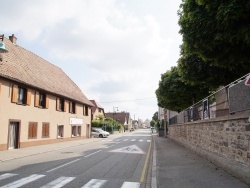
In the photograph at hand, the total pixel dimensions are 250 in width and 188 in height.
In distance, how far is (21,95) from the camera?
74.5 ft

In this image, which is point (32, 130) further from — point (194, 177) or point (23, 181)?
point (194, 177)

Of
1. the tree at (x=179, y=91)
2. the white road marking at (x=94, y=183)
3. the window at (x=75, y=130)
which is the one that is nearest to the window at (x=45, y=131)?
the window at (x=75, y=130)

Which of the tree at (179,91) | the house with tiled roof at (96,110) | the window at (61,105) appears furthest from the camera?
the house with tiled roof at (96,110)

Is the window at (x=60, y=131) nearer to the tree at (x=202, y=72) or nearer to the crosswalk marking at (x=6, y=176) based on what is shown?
the tree at (x=202, y=72)

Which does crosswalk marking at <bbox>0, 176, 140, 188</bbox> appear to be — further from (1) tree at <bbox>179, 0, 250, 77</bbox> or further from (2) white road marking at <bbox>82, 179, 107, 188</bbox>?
(1) tree at <bbox>179, 0, 250, 77</bbox>

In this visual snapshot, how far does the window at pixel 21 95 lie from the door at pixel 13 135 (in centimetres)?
179

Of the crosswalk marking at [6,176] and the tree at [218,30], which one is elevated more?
the tree at [218,30]

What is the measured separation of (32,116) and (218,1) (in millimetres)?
19422

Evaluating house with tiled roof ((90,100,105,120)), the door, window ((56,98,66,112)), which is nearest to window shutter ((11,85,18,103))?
the door

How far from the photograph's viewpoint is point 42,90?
25625mm

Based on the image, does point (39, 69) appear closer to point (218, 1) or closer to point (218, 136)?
point (218, 136)

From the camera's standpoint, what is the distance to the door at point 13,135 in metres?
20.9

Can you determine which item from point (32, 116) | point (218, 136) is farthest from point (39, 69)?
point (218, 136)

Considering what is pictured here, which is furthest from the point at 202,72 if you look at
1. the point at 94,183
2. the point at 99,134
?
the point at 99,134
